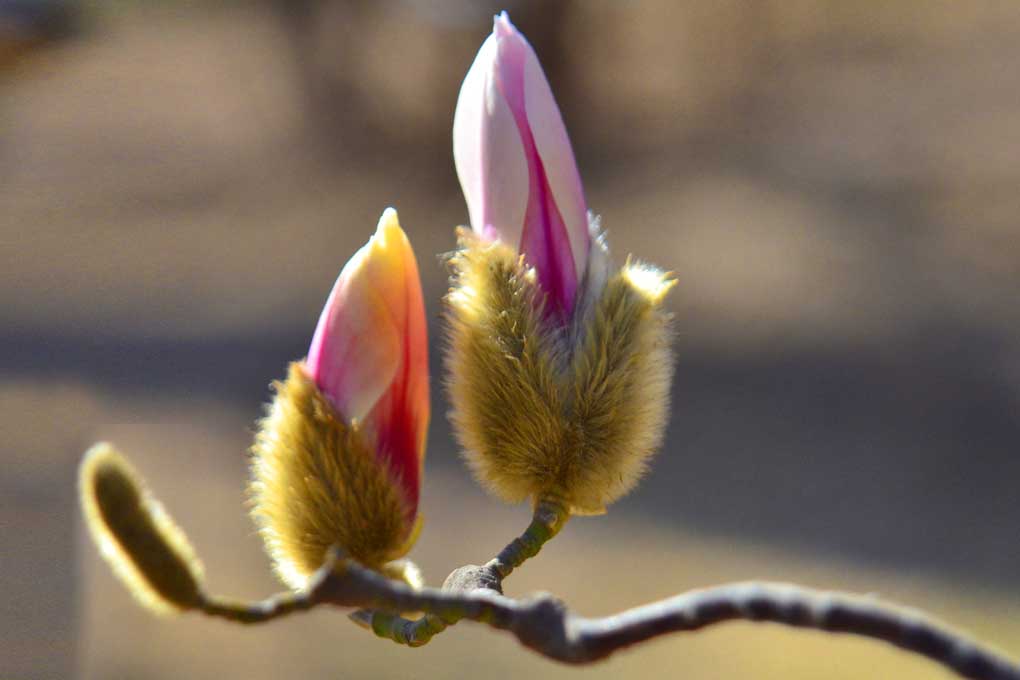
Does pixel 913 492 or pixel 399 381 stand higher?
pixel 913 492

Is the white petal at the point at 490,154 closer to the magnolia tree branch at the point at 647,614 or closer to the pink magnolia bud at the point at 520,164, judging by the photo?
the pink magnolia bud at the point at 520,164

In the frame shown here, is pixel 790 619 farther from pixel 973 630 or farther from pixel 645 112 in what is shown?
pixel 645 112

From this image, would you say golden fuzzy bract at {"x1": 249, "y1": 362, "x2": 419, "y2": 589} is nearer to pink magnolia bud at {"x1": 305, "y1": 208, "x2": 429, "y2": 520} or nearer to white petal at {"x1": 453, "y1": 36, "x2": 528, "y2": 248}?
pink magnolia bud at {"x1": 305, "y1": 208, "x2": 429, "y2": 520}

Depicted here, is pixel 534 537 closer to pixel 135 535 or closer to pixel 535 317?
pixel 535 317

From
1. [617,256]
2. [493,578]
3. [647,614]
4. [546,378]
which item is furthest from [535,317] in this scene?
[617,256]

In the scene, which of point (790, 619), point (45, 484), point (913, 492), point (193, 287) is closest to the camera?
point (790, 619)

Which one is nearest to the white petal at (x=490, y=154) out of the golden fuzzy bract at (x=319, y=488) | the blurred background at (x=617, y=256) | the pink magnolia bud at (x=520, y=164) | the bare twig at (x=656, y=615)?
the pink magnolia bud at (x=520, y=164)

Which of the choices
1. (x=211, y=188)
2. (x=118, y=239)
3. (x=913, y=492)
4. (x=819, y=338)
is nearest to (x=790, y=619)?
(x=913, y=492)
